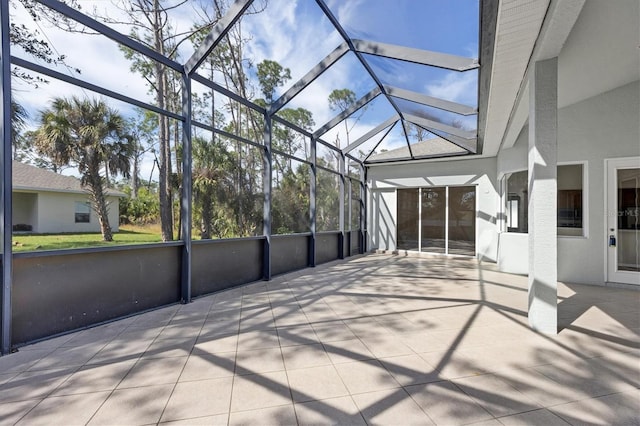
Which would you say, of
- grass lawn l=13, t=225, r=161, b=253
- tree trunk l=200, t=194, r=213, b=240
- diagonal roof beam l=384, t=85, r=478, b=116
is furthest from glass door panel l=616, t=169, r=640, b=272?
grass lawn l=13, t=225, r=161, b=253

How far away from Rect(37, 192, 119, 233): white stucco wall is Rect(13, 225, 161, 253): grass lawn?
0.08 metres

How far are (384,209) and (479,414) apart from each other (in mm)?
8295

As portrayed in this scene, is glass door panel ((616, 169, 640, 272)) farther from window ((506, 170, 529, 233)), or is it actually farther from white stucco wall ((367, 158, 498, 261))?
white stucco wall ((367, 158, 498, 261))

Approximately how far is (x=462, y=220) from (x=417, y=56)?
584cm

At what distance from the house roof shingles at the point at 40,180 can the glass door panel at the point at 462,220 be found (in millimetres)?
8506

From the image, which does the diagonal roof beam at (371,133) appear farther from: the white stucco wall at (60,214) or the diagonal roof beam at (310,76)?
the white stucco wall at (60,214)

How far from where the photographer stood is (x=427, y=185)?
9.17m

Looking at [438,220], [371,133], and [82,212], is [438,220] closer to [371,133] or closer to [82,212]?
[371,133]

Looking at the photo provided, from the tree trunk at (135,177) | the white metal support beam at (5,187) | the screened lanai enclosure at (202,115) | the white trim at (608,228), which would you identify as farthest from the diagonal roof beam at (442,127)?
the white metal support beam at (5,187)

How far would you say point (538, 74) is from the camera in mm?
3172

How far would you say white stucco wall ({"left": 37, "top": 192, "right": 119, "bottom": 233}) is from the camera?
9.76ft

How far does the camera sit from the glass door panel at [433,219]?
9.01 metres

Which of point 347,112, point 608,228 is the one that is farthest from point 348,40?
point 608,228

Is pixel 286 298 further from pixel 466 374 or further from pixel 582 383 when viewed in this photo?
pixel 582 383
